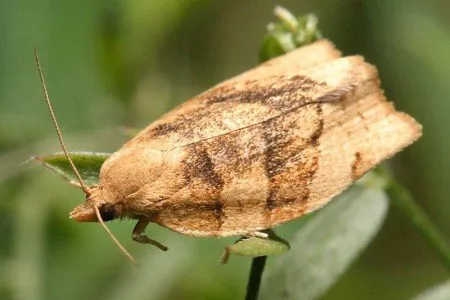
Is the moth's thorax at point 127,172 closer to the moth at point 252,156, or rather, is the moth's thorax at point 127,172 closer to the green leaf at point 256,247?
the moth at point 252,156

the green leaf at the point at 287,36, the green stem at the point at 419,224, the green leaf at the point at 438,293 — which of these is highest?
the green leaf at the point at 287,36

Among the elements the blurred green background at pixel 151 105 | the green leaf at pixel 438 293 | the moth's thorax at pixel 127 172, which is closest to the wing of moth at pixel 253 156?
the moth's thorax at pixel 127 172

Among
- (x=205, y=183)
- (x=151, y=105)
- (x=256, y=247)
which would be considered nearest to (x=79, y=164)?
(x=205, y=183)

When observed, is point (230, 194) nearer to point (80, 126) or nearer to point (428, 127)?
point (80, 126)

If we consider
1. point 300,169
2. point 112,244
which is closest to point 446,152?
point 112,244

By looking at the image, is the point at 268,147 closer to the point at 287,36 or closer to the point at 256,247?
the point at 256,247

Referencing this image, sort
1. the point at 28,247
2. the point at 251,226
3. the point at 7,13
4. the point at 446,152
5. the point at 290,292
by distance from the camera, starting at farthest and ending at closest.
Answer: the point at 446,152 < the point at 7,13 < the point at 28,247 < the point at 290,292 < the point at 251,226

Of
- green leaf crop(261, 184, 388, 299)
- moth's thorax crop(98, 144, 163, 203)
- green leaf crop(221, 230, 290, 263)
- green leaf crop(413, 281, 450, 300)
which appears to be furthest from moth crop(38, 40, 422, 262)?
green leaf crop(413, 281, 450, 300)
